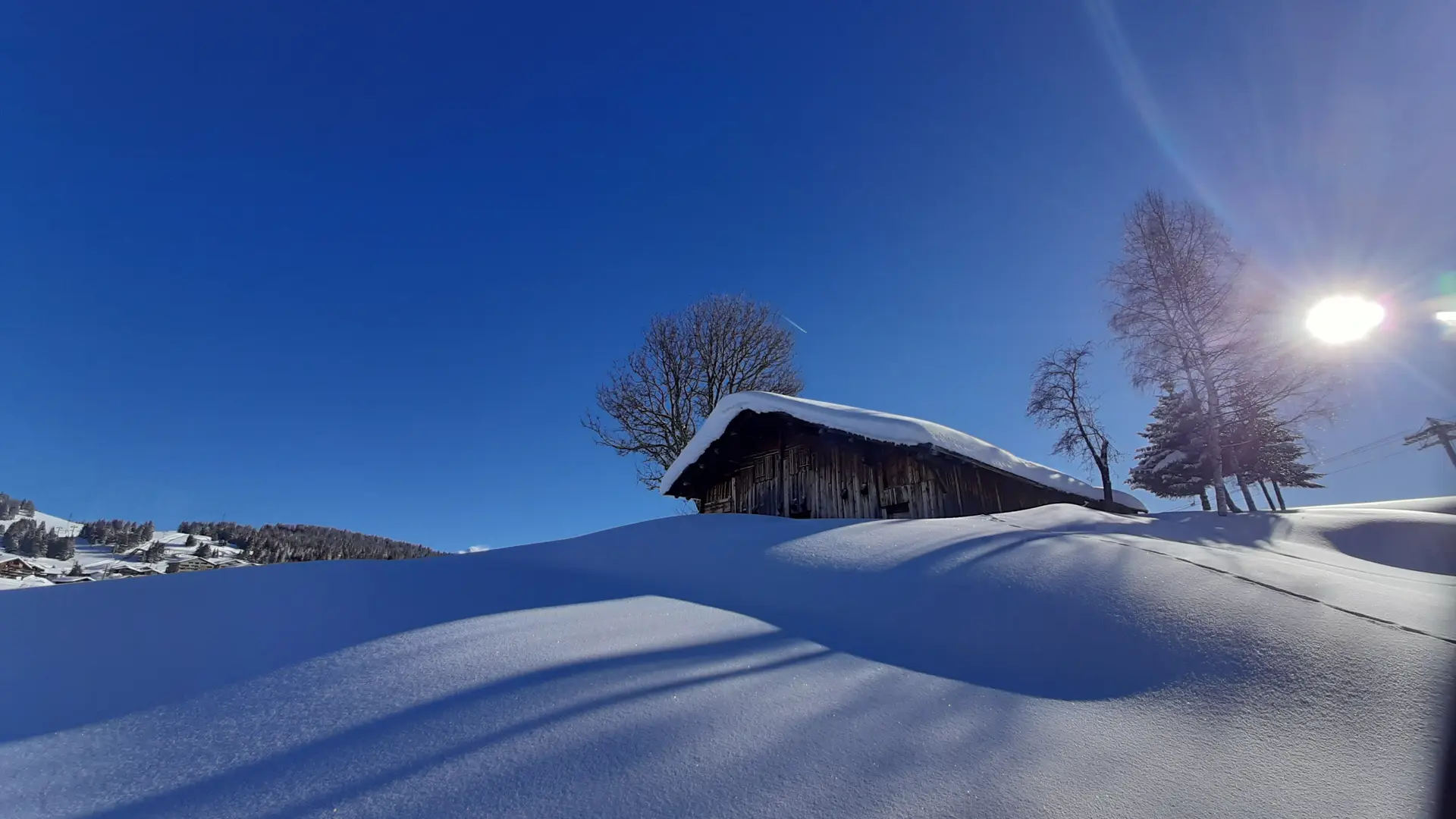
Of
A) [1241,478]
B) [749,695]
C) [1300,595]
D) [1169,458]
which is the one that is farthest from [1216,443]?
[1169,458]

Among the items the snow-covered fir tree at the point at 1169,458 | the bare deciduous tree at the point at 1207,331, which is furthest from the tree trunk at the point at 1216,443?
the snow-covered fir tree at the point at 1169,458

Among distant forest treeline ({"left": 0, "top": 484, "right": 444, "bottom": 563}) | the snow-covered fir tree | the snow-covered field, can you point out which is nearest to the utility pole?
the snow-covered fir tree

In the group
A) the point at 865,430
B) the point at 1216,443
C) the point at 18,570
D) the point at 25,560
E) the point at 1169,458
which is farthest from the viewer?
the point at 1169,458

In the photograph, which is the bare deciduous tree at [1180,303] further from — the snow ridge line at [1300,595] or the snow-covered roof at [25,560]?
the snow-covered roof at [25,560]

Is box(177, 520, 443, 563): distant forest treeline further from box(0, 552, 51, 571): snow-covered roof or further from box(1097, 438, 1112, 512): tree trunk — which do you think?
box(1097, 438, 1112, 512): tree trunk

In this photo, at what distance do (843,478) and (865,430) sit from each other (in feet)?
5.87

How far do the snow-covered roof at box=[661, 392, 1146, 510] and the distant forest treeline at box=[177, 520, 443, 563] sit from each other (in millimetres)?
5438

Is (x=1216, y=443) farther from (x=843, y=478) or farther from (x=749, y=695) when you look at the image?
(x=749, y=695)

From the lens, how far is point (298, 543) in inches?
482

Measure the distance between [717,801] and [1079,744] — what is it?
1151 mm

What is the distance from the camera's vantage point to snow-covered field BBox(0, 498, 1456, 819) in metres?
1.41

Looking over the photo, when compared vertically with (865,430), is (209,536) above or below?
below

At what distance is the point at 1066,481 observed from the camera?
42.9 feet

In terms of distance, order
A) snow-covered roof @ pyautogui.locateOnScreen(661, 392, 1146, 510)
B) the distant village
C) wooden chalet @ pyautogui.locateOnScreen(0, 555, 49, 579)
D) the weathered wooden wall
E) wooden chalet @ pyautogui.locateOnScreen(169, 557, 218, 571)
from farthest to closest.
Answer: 1. the weathered wooden wall
2. snow-covered roof @ pyautogui.locateOnScreen(661, 392, 1146, 510)
3. the distant village
4. wooden chalet @ pyautogui.locateOnScreen(169, 557, 218, 571)
5. wooden chalet @ pyautogui.locateOnScreen(0, 555, 49, 579)
